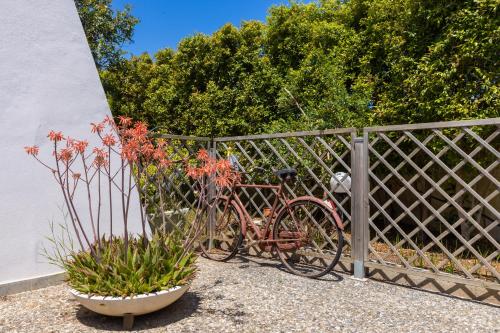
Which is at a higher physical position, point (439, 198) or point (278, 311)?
point (439, 198)

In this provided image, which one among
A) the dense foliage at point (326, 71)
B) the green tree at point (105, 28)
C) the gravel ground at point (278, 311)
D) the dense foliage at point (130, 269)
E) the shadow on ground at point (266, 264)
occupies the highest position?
the green tree at point (105, 28)

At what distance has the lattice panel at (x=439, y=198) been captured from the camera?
300 centimetres

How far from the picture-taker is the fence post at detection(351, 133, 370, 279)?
11.0 ft

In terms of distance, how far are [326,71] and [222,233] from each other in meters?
2.57

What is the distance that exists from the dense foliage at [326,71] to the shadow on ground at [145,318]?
198cm

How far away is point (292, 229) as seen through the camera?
12.1 ft

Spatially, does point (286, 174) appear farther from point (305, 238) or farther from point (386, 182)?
point (386, 182)

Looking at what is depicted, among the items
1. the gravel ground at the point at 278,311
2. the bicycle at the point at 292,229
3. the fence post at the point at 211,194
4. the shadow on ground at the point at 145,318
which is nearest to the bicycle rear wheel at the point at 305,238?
the bicycle at the point at 292,229

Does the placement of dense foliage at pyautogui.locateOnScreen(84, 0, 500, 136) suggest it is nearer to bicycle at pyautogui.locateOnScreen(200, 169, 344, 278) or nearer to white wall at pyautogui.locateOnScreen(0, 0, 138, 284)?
white wall at pyautogui.locateOnScreen(0, 0, 138, 284)

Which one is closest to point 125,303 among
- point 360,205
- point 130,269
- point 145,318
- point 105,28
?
point 130,269

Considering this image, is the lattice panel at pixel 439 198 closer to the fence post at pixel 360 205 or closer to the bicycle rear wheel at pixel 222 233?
the fence post at pixel 360 205

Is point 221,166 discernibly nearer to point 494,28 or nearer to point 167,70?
point 494,28

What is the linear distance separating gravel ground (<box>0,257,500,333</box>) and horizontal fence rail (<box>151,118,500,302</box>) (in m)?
0.31

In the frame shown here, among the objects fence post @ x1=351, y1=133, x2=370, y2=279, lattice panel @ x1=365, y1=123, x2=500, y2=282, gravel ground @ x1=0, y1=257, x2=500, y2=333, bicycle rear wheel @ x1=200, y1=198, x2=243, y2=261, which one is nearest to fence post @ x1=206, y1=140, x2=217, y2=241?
bicycle rear wheel @ x1=200, y1=198, x2=243, y2=261
